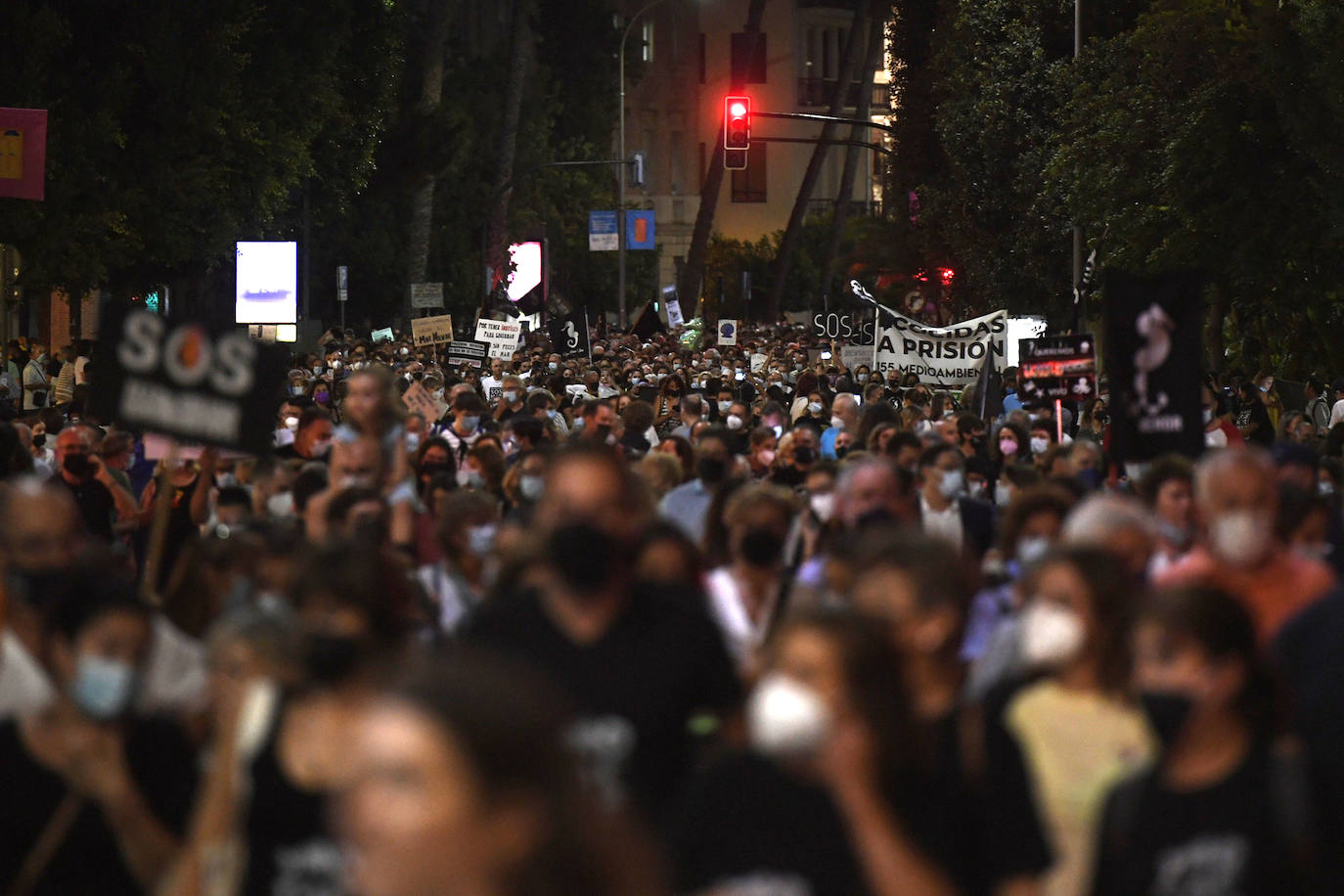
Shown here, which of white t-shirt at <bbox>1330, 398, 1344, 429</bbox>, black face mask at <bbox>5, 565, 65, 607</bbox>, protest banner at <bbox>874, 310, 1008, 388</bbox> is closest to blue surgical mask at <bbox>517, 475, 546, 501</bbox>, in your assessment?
black face mask at <bbox>5, 565, 65, 607</bbox>

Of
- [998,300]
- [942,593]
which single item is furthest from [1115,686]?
[998,300]

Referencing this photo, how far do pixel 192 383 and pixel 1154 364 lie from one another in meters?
3.96

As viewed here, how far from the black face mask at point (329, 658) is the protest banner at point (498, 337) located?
28.6 meters

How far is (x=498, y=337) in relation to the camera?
33406 mm

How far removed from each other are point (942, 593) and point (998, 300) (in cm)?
3675

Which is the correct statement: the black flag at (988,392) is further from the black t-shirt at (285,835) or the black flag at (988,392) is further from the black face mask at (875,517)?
the black t-shirt at (285,835)

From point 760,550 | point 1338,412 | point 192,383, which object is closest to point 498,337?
point 1338,412

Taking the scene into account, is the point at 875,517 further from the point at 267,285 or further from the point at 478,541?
the point at 267,285

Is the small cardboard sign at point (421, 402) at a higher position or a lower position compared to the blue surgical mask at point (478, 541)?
higher

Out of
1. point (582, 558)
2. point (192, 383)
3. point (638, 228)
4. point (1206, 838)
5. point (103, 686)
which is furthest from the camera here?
point (638, 228)

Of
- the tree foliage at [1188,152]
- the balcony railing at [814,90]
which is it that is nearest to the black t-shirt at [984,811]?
the tree foliage at [1188,152]

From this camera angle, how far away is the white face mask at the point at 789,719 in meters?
3.91

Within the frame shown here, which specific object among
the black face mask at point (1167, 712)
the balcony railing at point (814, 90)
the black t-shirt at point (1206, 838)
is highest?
the balcony railing at point (814, 90)

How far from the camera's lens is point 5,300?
2859cm
